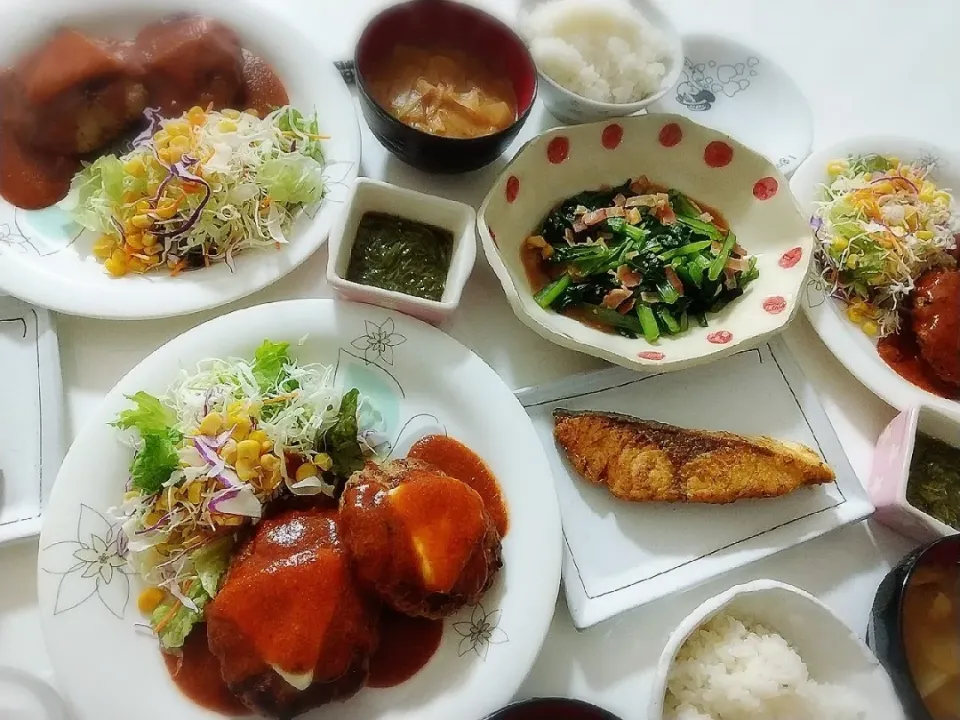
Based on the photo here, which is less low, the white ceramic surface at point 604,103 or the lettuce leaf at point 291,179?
the white ceramic surface at point 604,103

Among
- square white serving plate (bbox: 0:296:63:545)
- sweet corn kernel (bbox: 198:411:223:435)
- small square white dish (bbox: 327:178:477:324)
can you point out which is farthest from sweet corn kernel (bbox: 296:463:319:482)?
square white serving plate (bbox: 0:296:63:545)

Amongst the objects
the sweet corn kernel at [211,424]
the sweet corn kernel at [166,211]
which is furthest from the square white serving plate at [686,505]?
the sweet corn kernel at [166,211]

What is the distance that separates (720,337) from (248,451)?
137 cm

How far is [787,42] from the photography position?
9.69 ft

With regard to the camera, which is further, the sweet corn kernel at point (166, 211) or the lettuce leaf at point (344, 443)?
the sweet corn kernel at point (166, 211)

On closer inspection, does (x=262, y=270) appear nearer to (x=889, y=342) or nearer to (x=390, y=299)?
(x=390, y=299)

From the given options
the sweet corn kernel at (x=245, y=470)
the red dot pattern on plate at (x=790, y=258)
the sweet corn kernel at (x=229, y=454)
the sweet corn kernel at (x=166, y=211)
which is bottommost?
the sweet corn kernel at (x=245, y=470)

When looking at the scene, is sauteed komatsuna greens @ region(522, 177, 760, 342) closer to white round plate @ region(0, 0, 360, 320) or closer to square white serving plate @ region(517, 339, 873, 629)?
square white serving plate @ region(517, 339, 873, 629)

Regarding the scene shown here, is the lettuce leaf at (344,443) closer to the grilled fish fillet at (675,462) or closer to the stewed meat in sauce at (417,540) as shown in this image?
the stewed meat in sauce at (417,540)

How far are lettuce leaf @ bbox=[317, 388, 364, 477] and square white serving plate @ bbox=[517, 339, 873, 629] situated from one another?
1.59 feet

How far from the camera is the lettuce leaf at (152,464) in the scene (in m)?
1.79

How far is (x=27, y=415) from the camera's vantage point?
190 cm

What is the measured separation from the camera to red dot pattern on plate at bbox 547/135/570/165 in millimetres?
2311

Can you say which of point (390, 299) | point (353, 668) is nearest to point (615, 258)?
point (390, 299)
